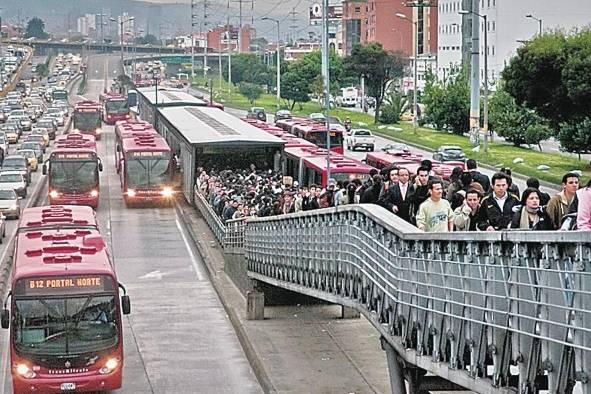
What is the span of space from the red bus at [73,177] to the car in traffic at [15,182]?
104 inches

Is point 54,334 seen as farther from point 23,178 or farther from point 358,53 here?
point 358,53

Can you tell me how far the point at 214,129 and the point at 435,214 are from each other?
38.6 meters

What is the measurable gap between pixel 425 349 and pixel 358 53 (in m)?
97.3

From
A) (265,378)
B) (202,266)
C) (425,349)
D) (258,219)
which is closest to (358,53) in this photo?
(202,266)

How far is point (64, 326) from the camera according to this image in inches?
784

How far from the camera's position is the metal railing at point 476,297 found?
965cm

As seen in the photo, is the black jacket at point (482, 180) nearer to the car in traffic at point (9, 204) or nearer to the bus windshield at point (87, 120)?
the car in traffic at point (9, 204)

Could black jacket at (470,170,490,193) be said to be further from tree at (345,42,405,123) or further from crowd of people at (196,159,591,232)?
tree at (345,42,405,123)

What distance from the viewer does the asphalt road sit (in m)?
22.5

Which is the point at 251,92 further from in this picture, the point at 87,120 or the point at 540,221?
the point at 540,221

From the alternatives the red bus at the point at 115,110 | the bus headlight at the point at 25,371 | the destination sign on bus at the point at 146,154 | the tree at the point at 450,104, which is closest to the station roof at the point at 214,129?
the destination sign on bus at the point at 146,154

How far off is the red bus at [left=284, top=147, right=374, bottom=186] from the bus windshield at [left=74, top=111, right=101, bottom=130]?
123 ft

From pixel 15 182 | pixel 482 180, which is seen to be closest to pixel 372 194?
pixel 482 180

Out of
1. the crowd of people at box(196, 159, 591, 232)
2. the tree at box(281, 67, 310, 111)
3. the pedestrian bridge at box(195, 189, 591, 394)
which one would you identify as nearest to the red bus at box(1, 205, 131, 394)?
the pedestrian bridge at box(195, 189, 591, 394)
